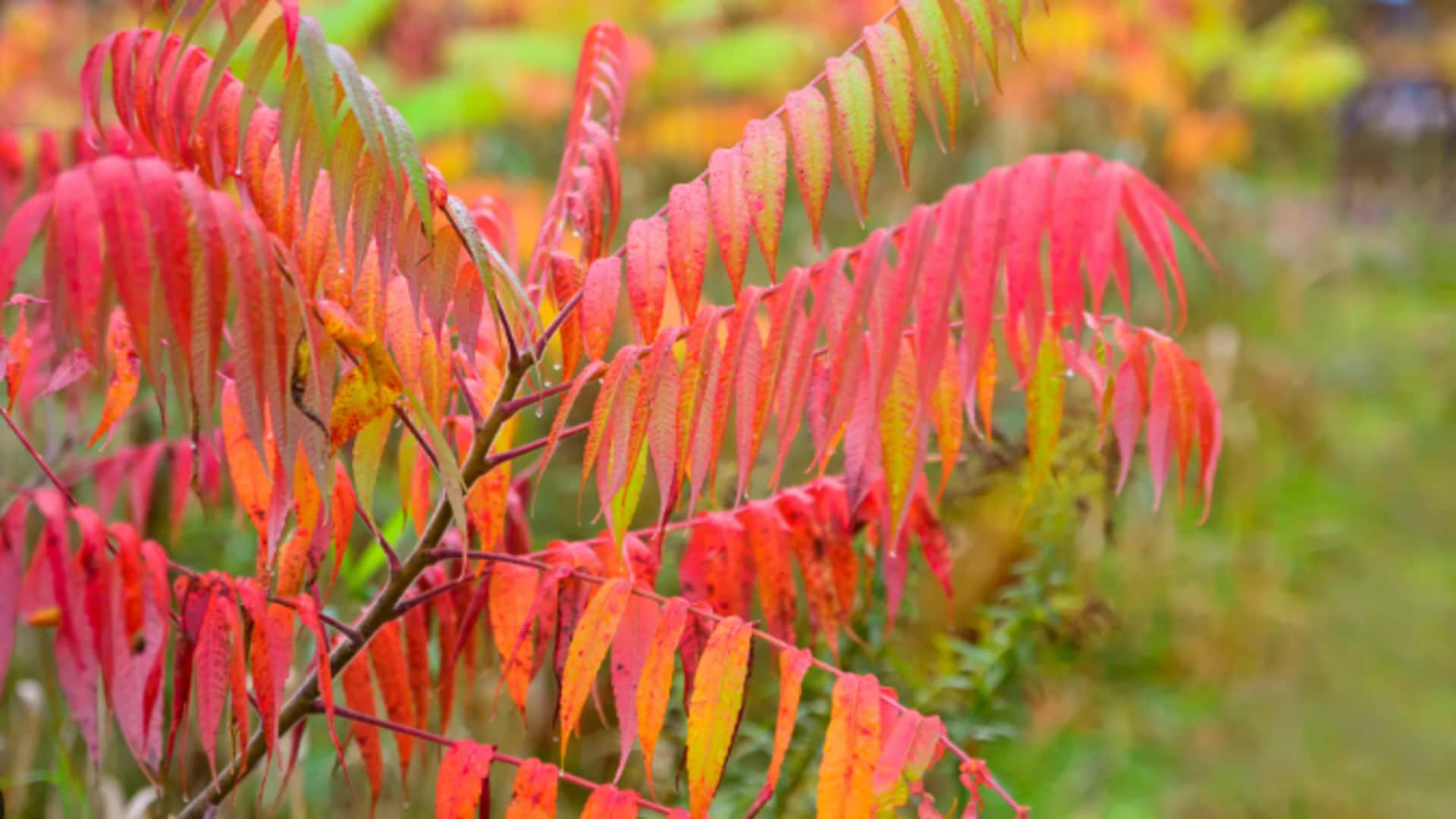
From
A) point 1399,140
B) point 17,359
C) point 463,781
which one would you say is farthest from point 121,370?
point 1399,140

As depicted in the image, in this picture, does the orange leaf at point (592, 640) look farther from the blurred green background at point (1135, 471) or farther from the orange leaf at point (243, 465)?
the blurred green background at point (1135, 471)

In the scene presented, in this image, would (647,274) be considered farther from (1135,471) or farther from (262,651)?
(1135,471)

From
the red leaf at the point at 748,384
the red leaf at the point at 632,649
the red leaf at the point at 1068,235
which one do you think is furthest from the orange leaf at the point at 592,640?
the red leaf at the point at 1068,235

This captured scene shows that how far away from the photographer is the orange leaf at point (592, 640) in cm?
83

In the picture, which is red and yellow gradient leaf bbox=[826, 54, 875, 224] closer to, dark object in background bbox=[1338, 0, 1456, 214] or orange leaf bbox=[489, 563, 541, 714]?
orange leaf bbox=[489, 563, 541, 714]

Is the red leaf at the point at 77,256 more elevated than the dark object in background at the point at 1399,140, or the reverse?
the red leaf at the point at 77,256

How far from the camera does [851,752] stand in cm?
81

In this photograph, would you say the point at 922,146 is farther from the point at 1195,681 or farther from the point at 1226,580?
the point at 1195,681

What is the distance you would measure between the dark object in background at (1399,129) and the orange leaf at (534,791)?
885cm

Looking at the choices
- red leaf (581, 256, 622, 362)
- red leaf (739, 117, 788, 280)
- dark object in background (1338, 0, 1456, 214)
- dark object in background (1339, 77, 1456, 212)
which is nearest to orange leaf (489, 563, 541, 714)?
red leaf (581, 256, 622, 362)

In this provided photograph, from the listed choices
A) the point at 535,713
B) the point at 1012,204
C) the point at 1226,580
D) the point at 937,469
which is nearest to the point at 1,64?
the point at 535,713

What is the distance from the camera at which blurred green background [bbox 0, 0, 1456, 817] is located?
5.72ft

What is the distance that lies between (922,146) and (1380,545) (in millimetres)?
2105

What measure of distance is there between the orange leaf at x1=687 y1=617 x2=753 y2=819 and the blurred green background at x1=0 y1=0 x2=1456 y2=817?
16.4 inches
